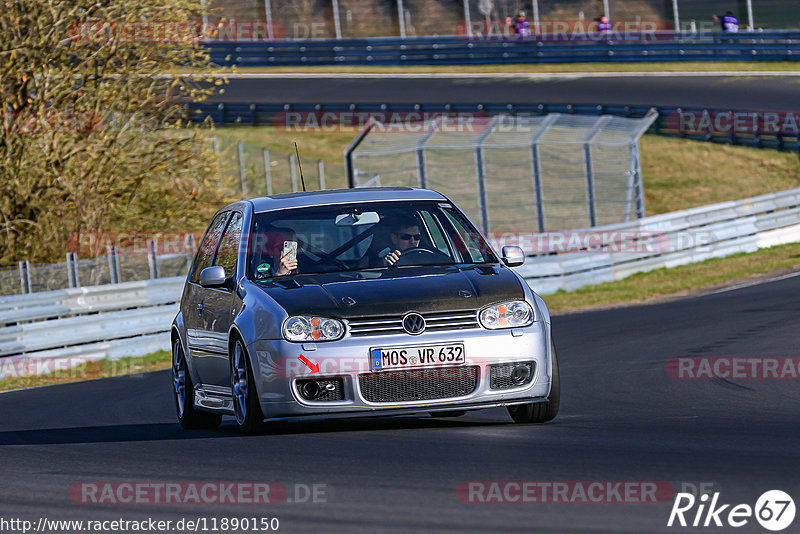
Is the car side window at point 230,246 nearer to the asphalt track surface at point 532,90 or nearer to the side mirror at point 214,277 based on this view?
the side mirror at point 214,277

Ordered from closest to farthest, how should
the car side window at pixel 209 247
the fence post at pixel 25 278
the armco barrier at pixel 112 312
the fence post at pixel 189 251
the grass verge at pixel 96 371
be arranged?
the car side window at pixel 209 247
the grass verge at pixel 96 371
the armco barrier at pixel 112 312
the fence post at pixel 25 278
the fence post at pixel 189 251

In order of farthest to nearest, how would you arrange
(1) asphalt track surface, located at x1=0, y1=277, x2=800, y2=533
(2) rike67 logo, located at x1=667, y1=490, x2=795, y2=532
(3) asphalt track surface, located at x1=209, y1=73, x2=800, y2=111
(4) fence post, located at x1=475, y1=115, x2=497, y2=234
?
1. (3) asphalt track surface, located at x1=209, y1=73, x2=800, y2=111
2. (4) fence post, located at x1=475, y1=115, x2=497, y2=234
3. (1) asphalt track surface, located at x1=0, y1=277, x2=800, y2=533
4. (2) rike67 logo, located at x1=667, y1=490, x2=795, y2=532

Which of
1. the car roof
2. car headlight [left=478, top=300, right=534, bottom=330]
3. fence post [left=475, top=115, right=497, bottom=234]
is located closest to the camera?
car headlight [left=478, top=300, right=534, bottom=330]

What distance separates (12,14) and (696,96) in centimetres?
2187

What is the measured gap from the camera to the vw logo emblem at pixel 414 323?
7.91 m

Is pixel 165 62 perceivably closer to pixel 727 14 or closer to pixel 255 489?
pixel 255 489

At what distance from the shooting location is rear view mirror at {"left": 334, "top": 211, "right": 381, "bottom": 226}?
9125mm

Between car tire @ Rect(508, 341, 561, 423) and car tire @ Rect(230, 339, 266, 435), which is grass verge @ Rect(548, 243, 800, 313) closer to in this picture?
car tire @ Rect(508, 341, 561, 423)

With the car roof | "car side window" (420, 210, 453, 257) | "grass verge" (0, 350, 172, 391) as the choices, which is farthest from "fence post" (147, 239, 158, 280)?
"car side window" (420, 210, 453, 257)

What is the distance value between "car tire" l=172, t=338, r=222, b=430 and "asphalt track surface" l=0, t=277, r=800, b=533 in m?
0.23

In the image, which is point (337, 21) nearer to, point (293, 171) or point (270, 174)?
point (270, 174)

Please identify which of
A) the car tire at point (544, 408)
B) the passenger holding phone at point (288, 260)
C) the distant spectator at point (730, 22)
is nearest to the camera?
the car tire at point (544, 408)

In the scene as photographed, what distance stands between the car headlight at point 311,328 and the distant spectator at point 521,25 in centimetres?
3822

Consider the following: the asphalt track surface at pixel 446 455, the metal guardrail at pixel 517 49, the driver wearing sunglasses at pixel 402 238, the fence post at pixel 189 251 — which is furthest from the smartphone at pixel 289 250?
the metal guardrail at pixel 517 49
